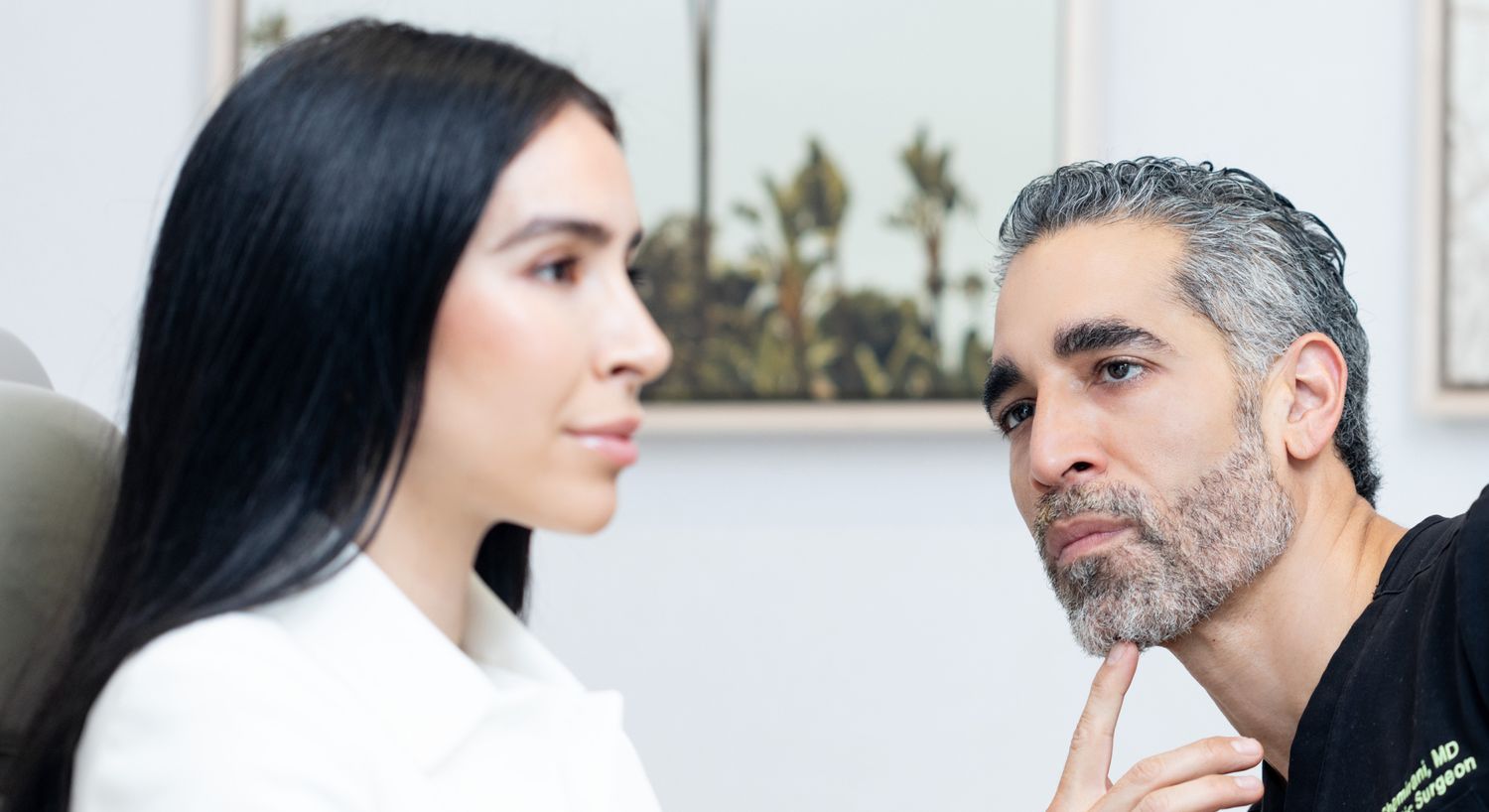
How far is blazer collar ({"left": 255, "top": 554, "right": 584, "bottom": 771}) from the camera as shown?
831 mm

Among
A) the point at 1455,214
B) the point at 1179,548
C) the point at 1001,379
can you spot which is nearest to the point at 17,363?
the point at 1001,379

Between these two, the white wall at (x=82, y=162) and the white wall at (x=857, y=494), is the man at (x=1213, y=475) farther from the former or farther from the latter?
the white wall at (x=82, y=162)

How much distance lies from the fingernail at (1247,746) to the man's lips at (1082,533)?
219 millimetres

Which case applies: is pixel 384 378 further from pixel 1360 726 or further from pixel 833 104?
pixel 833 104

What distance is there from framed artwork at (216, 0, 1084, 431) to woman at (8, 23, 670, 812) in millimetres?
1229

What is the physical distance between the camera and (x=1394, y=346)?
204 centimetres

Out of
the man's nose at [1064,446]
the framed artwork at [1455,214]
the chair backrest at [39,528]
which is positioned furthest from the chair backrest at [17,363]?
the framed artwork at [1455,214]

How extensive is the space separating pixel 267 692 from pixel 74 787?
0.11m

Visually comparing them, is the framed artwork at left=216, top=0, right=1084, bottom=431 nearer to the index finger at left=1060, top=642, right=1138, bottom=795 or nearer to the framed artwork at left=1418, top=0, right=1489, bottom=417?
the framed artwork at left=1418, top=0, right=1489, bottom=417

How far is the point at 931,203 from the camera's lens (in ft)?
6.86

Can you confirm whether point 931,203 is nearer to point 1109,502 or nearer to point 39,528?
point 1109,502

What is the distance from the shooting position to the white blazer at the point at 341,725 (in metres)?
0.72

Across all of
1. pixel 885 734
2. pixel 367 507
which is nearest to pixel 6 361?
pixel 367 507

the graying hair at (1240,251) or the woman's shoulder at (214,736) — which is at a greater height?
the graying hair at (1240,251)
